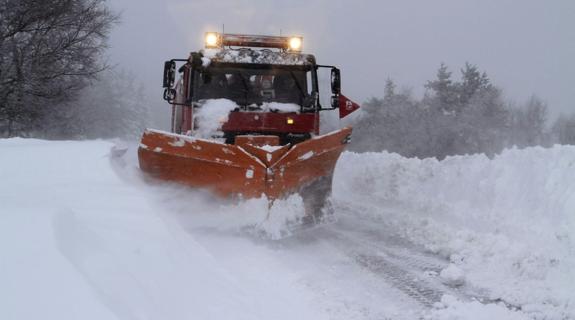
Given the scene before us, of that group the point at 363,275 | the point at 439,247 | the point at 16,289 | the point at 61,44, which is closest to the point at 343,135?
the point at 439,247

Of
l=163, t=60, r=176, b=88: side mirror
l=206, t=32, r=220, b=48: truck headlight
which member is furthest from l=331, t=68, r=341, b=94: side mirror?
l=163, t=60, r=176, b=88: side mirror

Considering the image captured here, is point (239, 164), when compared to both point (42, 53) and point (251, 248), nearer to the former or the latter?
point (251, 248)

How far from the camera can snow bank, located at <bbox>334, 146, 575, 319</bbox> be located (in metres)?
4.04

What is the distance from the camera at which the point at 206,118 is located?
682cm

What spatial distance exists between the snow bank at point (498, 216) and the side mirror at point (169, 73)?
3608 mm

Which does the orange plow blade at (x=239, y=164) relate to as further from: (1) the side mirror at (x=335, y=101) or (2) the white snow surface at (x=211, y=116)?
(1) the side mirror at (x=335, y=101)

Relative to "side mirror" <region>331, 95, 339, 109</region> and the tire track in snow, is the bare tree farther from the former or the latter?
the tire track in snow

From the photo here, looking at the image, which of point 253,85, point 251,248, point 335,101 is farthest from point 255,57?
point 251,248

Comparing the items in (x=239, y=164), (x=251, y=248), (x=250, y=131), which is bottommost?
(x=251, y=248)

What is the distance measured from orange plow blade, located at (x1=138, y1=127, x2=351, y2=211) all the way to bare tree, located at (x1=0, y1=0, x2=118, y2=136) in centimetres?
1043

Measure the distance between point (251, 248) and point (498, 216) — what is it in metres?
3.09

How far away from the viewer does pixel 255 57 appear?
7.31m

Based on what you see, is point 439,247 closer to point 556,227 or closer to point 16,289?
point 556,227

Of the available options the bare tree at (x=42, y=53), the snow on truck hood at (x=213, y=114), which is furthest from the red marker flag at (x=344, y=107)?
the bare tree at (x=42, y=53)
